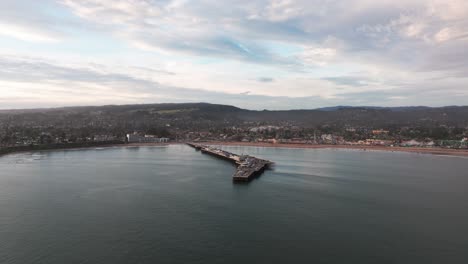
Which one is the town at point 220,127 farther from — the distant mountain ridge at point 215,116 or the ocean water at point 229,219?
the ocean water at point 229,219

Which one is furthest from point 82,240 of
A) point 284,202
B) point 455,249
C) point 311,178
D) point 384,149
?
point 384,149

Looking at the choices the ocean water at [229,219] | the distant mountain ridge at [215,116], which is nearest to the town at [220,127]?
the distant mountain ridge at [215,116]

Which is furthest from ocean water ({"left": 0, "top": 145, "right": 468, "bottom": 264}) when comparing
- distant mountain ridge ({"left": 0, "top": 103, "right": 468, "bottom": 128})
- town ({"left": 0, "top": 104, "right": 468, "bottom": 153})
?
distant mountain ridge ({"left": 0, "top": 103, "right": 468, "bottom": 128})

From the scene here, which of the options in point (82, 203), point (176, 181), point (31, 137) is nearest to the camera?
point (82, 203)

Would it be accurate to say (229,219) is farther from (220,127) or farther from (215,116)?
(215,116)

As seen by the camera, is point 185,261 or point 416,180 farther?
point 416,180

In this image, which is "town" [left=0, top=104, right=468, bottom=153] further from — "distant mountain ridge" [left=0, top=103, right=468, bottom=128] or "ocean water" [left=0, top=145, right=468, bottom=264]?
"ocean water" [left=0, top=145, right=468, bottom=264]

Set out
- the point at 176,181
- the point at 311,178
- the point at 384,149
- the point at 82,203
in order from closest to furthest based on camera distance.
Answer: the point at 82,203 < the point at 176,181 < the point at 311,178 < the point at 384,149

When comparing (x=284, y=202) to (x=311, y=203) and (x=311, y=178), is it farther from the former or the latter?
(x=311, y=178)

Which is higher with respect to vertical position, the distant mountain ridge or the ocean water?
the distant mountain ridge
